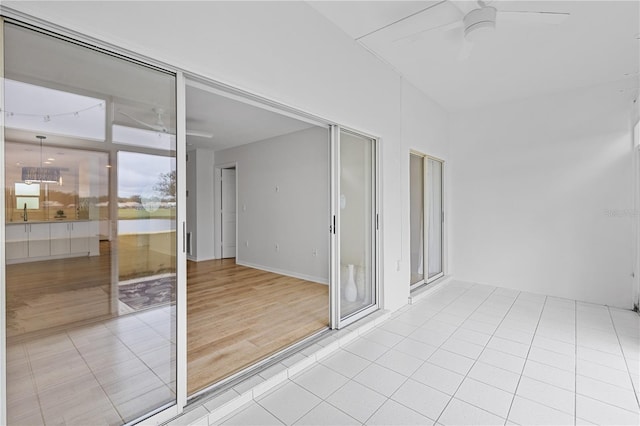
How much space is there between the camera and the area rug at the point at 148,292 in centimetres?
171

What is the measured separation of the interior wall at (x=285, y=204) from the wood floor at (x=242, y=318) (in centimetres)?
44

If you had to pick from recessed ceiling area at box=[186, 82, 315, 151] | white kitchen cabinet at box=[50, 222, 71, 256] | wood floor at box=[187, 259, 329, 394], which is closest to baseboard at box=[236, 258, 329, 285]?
wood floor at box=[187, 259, 329, 394]

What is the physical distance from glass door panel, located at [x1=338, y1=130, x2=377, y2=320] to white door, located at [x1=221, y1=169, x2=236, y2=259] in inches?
184

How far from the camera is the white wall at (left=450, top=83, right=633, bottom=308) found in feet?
13.1

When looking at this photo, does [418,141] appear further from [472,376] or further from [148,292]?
[148,292]

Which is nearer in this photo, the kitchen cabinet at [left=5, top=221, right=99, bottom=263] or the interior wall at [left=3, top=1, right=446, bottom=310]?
the kitchen cabinet at [left=5, top=221, right=99, bottom=263]

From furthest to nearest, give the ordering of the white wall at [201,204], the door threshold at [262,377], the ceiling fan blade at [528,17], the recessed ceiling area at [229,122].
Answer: the white wall at [201,204], the recessed ceiling area at [229,122], the ceiling fan blade at [528,17], the door threshold at [262,377]

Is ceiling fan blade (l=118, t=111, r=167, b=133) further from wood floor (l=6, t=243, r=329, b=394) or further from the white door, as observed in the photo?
the white door

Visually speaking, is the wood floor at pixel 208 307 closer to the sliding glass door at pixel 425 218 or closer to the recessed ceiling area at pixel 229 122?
the sliding glass door at pixel 425 218

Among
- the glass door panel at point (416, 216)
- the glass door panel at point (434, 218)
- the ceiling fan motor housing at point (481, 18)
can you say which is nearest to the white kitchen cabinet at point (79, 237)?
the ceiling fan motor housing at point (481, 18)

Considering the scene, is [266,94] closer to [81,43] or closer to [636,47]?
[81,43]

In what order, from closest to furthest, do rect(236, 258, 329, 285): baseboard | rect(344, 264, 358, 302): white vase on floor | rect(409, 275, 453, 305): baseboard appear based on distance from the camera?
rect(344, 264, 358, 302): white vase on floor → rect(409, 275, 453, 305): baseboard → rect(236, 258, 329, 285): baseboard

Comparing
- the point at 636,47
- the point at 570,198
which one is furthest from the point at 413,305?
the point at 636,47

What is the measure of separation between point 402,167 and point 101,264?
335 cm
